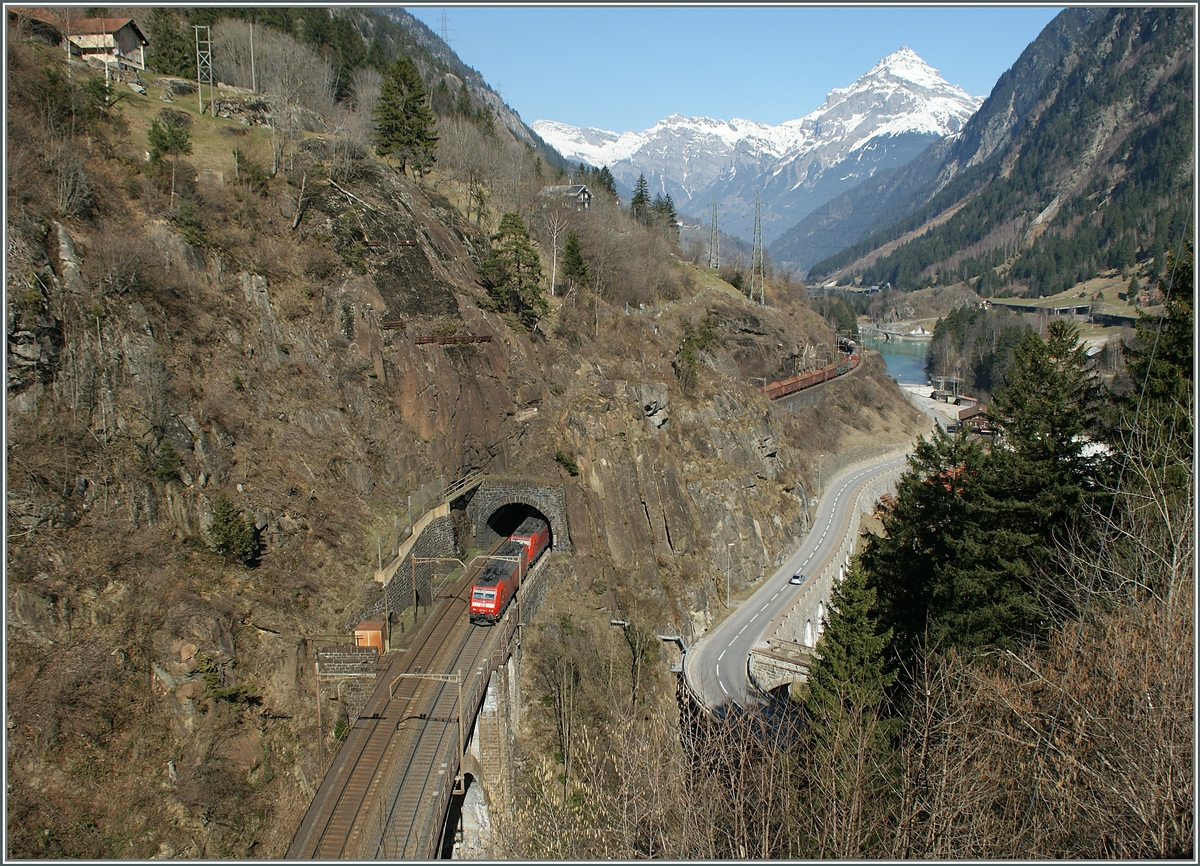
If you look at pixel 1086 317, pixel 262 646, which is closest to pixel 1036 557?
pixel 262 646

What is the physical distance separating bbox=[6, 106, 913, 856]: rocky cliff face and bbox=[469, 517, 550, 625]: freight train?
3.97 meters

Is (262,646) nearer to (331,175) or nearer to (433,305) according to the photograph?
(433,305)

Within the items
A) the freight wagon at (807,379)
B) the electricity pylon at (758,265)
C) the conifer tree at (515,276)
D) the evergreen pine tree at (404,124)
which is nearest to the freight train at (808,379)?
the freight wagon at (807,379)

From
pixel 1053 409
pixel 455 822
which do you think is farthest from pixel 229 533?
pixel 1053 409

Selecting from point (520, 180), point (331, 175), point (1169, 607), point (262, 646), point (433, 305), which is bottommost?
point (262, 646)

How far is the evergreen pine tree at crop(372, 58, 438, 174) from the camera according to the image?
4922 centimetres

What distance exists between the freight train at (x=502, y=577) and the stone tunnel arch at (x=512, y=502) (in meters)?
2.04

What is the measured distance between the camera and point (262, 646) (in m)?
23.4

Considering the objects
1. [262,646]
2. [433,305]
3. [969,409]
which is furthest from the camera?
[969,409]

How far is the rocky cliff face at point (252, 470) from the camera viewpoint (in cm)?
2002

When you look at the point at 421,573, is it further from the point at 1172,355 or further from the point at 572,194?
the point at 572,194

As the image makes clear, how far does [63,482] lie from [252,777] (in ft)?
34.0

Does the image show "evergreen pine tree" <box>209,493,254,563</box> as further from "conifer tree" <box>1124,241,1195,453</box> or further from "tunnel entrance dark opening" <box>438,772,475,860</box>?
"conifer tree" <box>1124,241,1195,453</box>

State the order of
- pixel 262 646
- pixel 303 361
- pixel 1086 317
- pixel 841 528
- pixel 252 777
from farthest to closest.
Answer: pixel 1086 317, pixel 841 528, pixel 303 361, pixel 262 646, pixel 252 777
